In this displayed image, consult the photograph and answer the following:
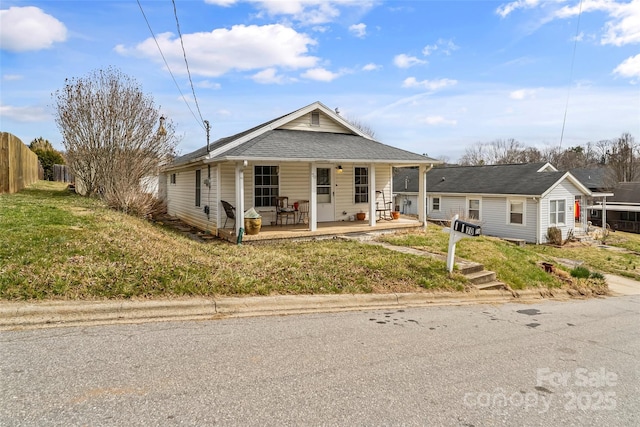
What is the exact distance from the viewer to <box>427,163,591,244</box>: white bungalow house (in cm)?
2183

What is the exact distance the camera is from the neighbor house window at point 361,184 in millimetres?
14953

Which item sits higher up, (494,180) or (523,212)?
(494,180)

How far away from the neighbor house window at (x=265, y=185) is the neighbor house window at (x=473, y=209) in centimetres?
1533

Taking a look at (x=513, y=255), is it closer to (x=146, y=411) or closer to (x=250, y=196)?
(x=250, y=196)

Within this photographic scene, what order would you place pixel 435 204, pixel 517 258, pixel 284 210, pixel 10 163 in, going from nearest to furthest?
pixel 517 258 < pixel 10 163 < pixel 284 210 < pixel 435 204

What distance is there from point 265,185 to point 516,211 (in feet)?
51.7

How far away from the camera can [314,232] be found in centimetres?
1189

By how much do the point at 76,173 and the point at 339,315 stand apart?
13734mm

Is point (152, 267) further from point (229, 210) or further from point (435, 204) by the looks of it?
point (435, 204)

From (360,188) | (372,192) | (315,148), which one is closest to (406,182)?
Answer: (360,188)

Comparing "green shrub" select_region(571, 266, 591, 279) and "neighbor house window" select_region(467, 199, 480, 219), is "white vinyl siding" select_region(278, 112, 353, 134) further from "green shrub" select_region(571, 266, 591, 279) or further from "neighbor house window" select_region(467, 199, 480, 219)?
"neighbor house window" select_region(467, 199, 480, 219)

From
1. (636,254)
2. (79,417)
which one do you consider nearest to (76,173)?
(79,417)

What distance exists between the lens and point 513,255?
1125 centimetres

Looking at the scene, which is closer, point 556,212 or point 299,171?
point 299,171
